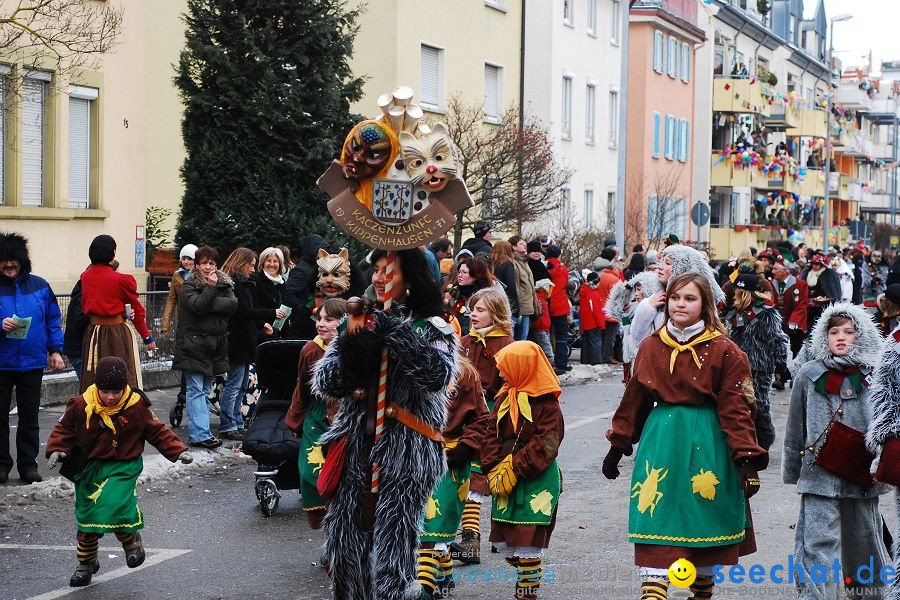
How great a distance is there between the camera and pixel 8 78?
1386cm

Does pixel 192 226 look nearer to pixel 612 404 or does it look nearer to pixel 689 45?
pixel 612 404

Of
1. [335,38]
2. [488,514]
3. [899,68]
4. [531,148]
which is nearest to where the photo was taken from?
[488,514]

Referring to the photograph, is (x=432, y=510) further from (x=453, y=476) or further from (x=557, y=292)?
(x=557, y=292)

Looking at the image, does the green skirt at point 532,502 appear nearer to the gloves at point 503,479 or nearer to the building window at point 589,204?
the gloves at point 503,479

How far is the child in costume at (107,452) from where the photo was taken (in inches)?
317

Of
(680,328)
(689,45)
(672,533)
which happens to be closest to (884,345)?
(680,328)

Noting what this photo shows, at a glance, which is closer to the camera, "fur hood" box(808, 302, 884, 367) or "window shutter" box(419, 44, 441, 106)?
"fur hood" box(808, 302, 884, 367)

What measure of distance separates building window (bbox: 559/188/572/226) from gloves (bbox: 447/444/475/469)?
26822mm

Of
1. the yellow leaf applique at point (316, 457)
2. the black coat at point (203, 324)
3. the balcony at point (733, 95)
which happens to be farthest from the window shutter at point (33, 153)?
the balcony at point (733, 95)

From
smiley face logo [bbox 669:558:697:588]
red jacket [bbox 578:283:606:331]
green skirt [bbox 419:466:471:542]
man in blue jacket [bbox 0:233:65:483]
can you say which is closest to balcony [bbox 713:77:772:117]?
red jacket [bbox 578:283:606:331]

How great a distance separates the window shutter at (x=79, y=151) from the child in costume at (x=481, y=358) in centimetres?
1215

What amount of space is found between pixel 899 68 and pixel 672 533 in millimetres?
160834

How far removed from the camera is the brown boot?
28.2 feet

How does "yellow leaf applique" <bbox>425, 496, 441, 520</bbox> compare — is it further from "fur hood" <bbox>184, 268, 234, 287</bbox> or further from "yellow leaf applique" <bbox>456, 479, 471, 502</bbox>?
"fur hood" <bbox>184, 268, 234, 287</bbox>
